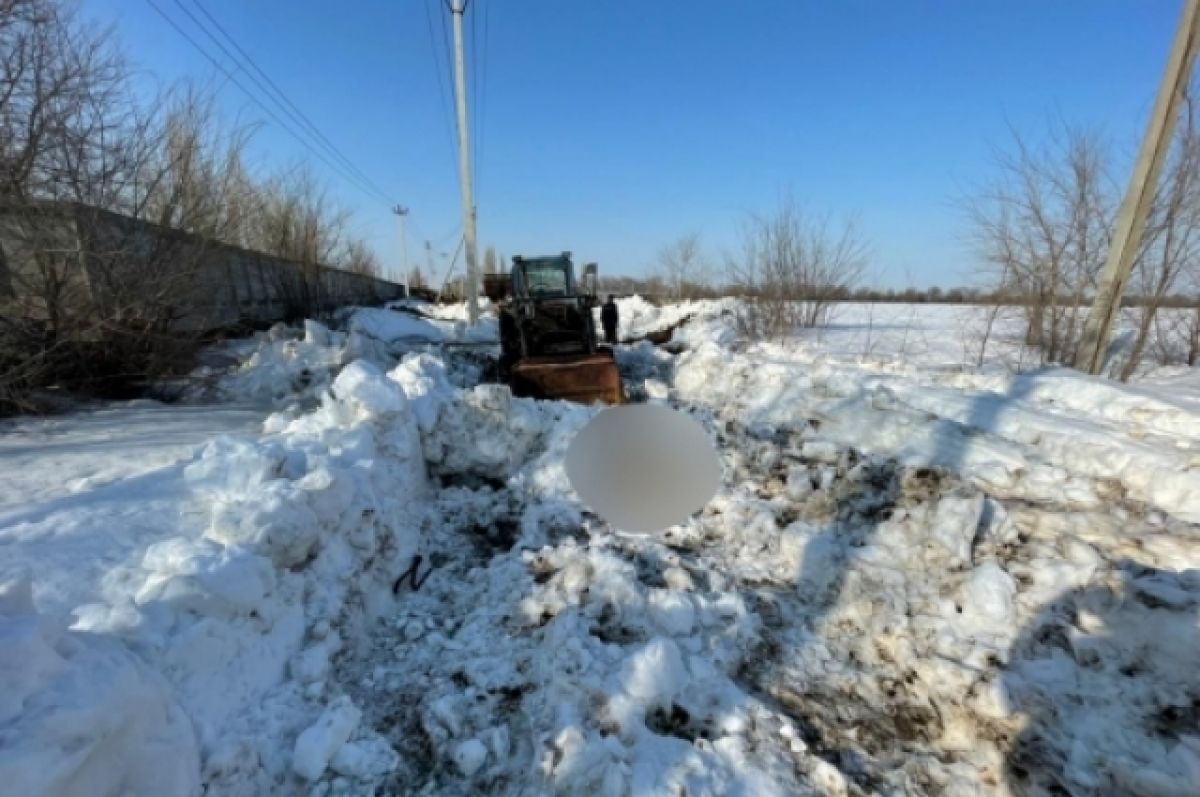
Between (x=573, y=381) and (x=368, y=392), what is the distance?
129 inches

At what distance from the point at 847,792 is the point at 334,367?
7.91 metres

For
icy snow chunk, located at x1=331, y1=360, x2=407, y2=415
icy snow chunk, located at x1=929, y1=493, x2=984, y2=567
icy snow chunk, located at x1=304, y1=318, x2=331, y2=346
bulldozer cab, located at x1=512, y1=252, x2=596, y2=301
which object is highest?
bulldozer cab, located at x1=512, y1=252, x2=596, y2=301

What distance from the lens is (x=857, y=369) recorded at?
28.0 ft

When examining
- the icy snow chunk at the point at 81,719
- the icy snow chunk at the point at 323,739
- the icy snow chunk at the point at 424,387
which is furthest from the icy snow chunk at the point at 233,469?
the icy snow chunk at the point at 424,387

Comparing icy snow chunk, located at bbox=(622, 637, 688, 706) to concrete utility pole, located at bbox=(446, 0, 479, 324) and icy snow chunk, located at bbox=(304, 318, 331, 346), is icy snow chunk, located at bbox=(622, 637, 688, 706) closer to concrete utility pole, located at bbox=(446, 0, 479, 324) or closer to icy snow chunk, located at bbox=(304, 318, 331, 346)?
icy snow chunk, located at bbox=(304, 318, 331, 346)

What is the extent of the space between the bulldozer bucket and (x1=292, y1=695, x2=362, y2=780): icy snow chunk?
17.7 ft

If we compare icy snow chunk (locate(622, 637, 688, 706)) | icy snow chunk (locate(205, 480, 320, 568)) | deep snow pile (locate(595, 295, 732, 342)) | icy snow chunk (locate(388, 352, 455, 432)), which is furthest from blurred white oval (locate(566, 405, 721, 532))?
deep snow pile (locate(595, 295, 732, 342))

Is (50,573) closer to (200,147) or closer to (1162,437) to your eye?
(200,147)

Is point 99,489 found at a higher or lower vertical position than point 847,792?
higher

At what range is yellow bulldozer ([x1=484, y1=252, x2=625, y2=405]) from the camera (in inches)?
303

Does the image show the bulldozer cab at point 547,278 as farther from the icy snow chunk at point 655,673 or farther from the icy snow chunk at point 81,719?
the icy snow chunk at point 81,719

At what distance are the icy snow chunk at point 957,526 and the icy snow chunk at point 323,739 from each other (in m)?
3.78

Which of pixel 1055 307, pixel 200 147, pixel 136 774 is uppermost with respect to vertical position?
pixel 200 147

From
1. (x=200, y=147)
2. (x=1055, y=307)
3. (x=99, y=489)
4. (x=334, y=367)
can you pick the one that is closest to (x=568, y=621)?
(x=99, y=489)
